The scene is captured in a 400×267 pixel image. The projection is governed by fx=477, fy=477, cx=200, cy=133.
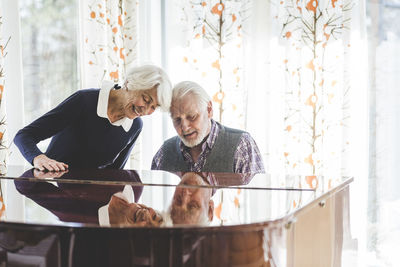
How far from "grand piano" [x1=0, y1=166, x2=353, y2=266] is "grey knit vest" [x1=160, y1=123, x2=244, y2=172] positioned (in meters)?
0.58

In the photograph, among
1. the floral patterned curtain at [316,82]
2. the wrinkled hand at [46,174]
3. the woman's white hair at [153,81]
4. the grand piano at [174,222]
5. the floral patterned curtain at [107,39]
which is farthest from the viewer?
the floral patterned curtain at [107,39]

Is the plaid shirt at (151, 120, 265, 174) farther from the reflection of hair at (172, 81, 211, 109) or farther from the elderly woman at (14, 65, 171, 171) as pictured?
the elderly woman at (14, 65, 171, 171)

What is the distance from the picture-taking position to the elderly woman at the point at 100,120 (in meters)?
2.36

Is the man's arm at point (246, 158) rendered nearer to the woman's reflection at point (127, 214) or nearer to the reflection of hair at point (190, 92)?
the reflection of hair at point (190, 92)

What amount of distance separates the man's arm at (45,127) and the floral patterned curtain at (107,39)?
0.75m

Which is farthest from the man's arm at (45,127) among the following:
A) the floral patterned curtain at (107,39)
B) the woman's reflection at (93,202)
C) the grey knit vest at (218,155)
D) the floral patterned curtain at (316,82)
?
the floral patterned curtain at (316,82)

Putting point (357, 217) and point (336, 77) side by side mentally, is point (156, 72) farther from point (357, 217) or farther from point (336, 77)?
point (357, 217)

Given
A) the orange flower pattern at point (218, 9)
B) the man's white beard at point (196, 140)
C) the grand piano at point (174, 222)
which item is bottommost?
the grand piano at point (174, 222)

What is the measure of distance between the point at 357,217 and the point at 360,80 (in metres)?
0.88

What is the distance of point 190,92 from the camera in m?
2.47

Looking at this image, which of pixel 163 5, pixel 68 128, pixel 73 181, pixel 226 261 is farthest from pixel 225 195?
pixel 163 5

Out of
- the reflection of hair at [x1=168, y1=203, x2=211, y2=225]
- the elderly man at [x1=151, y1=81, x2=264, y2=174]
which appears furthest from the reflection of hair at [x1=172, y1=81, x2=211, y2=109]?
the reflection of hair at [x1=168, y1=203, x2=211, y2=225]

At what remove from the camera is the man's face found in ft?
8.08

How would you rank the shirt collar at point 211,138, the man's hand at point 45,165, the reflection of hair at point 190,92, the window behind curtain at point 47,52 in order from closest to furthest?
the man's hand at point 45,165, the reflection of hair at point 190,92, the shirt collar at point 211,138, the window behind curtain at point 47,52
